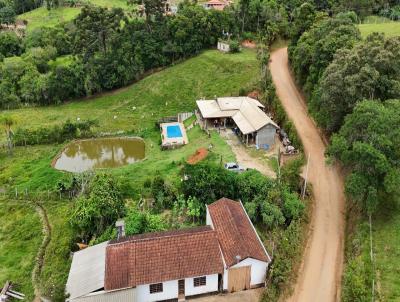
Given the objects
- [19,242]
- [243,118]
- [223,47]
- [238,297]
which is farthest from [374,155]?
[223,47]

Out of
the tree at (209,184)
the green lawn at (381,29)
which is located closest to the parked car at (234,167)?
the tree at (209,184)

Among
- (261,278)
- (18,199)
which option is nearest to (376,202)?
(261,278)

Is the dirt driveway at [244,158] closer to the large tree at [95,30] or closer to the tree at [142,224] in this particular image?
the tree at [142,224]

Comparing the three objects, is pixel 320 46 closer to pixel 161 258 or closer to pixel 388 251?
pixel 388 251

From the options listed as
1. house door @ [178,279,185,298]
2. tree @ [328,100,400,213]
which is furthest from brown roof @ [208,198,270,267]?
tree @ [328,100,400,213]

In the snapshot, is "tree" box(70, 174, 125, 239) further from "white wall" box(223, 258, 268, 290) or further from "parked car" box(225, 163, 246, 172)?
"white wall" box(223, 258, 268, 290)

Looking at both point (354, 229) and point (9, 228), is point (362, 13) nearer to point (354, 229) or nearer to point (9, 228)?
point (354, 229)
